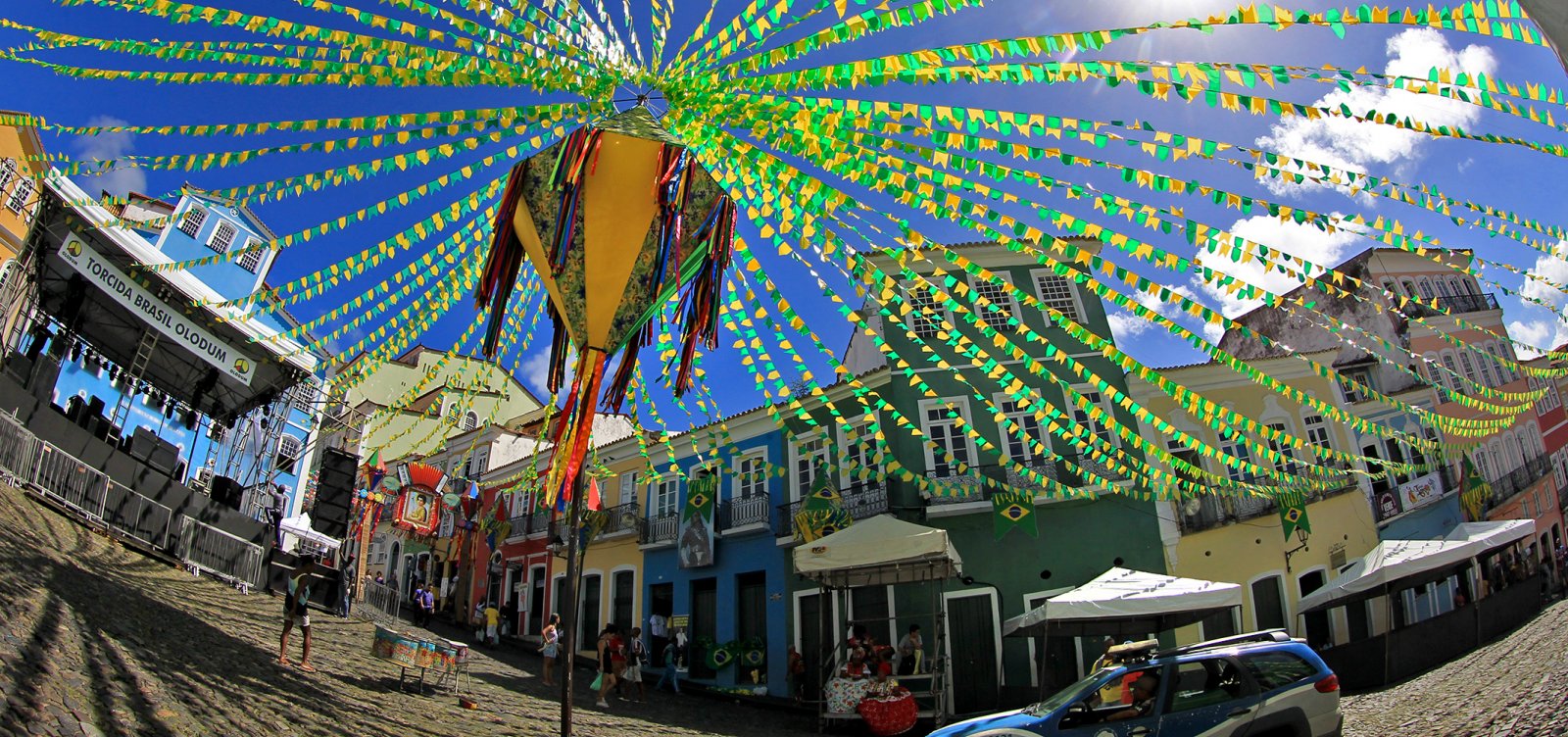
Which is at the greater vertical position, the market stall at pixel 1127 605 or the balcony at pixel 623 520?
the balcony at pixel 623 520

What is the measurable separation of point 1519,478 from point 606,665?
29.6 m

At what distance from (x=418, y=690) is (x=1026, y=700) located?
1011 centimetres

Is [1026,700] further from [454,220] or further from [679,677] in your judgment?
[454,220]

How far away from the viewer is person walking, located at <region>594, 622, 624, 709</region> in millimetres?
11477

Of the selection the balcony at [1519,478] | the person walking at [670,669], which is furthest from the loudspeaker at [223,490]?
the balcony at [1519,478]

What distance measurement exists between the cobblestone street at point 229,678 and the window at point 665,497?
7.84 meters

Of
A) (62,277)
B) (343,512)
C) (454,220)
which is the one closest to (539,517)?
(343,512)

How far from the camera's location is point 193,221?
16.6 metres

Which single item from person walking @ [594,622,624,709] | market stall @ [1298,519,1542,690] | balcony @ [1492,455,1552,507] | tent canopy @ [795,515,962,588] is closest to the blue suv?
tent canopy @ [795,515,962,588]

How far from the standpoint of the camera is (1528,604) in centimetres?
1461

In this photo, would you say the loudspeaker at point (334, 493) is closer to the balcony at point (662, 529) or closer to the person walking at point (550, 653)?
the person walking at point (550, 653)

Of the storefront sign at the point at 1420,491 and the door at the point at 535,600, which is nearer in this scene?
the storefront sign at the point at 1420,491

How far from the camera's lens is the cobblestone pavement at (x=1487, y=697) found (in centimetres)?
593

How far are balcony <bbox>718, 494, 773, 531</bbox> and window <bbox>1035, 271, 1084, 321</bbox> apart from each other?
7.99 m
